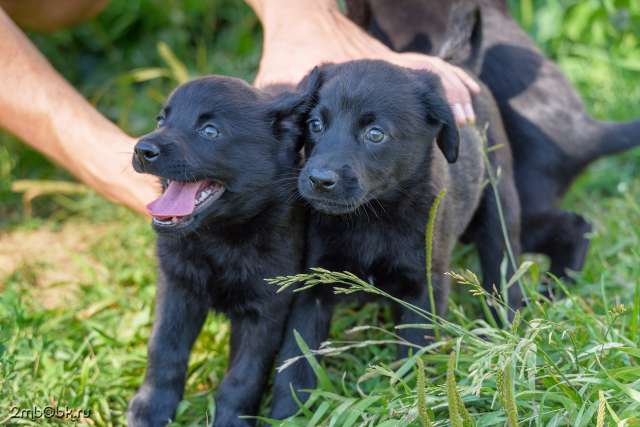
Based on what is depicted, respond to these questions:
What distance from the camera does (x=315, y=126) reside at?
8.82 ft

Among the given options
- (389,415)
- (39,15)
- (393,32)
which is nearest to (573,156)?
(393,32)

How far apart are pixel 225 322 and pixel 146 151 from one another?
3.43ft

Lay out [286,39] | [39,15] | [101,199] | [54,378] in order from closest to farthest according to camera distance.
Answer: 1. [54,378]
2. [286,39]
3. [39,15]
4. [101,199]

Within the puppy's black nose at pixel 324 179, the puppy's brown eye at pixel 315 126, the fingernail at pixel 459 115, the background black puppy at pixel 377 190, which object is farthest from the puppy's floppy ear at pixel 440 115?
the puppy's black nose at pixel 324 179

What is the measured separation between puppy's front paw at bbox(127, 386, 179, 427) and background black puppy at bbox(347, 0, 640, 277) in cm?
190

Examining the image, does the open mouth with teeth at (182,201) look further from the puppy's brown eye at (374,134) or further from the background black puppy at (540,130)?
the background black puppy at (540,130)

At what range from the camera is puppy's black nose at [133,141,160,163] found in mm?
2346

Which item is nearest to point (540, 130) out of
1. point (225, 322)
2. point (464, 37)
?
point (464, 37)

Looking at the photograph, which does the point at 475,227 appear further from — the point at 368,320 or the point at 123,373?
the point at 123,373

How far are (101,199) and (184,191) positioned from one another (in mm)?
2033

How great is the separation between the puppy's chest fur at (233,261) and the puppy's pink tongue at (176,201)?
16 centimetres

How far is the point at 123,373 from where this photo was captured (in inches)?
116

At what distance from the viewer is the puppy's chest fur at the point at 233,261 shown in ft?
8.62

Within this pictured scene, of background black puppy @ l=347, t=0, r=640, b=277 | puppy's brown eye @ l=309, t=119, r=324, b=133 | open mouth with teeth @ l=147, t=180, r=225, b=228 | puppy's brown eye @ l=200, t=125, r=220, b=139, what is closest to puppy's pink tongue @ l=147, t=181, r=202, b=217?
open mouth with teeth @ l=147, t=180, r=225, b=228
